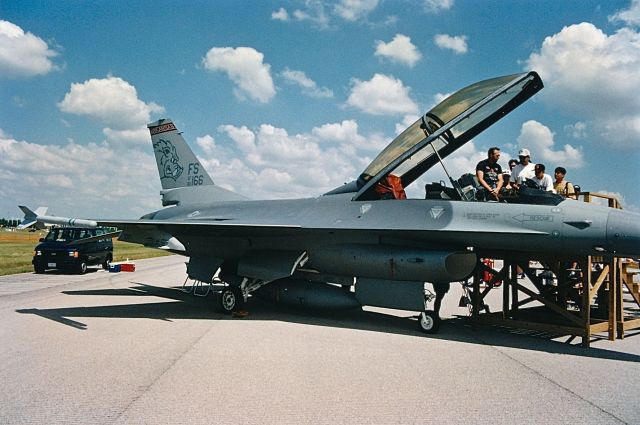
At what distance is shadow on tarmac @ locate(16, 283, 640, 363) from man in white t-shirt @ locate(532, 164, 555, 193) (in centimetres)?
258

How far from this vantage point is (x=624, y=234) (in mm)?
6199

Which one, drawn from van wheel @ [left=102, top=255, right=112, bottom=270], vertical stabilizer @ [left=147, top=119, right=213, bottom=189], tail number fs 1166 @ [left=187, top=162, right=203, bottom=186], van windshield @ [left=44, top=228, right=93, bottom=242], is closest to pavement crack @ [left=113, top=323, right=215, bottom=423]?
tail number fs 1166 @ [left=187, top=162, right=203, bottom=186]

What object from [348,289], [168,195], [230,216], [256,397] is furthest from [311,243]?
[168,195]

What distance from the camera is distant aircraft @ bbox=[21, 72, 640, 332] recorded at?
6805 millimetres

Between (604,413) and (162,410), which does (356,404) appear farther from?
(604,413)

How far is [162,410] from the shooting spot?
3953 mm

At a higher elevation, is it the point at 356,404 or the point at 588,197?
the point at 588,197

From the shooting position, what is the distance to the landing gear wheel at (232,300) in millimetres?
9547

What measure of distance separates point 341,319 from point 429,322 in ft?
6.20

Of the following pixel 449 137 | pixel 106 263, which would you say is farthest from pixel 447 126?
pixel 106 263

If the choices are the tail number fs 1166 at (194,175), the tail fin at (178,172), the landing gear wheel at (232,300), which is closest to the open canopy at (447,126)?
the landing gear wheel at (232,300)

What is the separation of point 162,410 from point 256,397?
85 centimetres

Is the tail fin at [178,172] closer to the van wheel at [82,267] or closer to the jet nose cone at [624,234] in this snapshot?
the van wheel at [82,267]

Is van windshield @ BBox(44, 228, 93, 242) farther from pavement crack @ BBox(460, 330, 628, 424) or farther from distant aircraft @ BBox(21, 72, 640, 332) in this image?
pavement crack @ BBox(460, 330, 628, 424)
